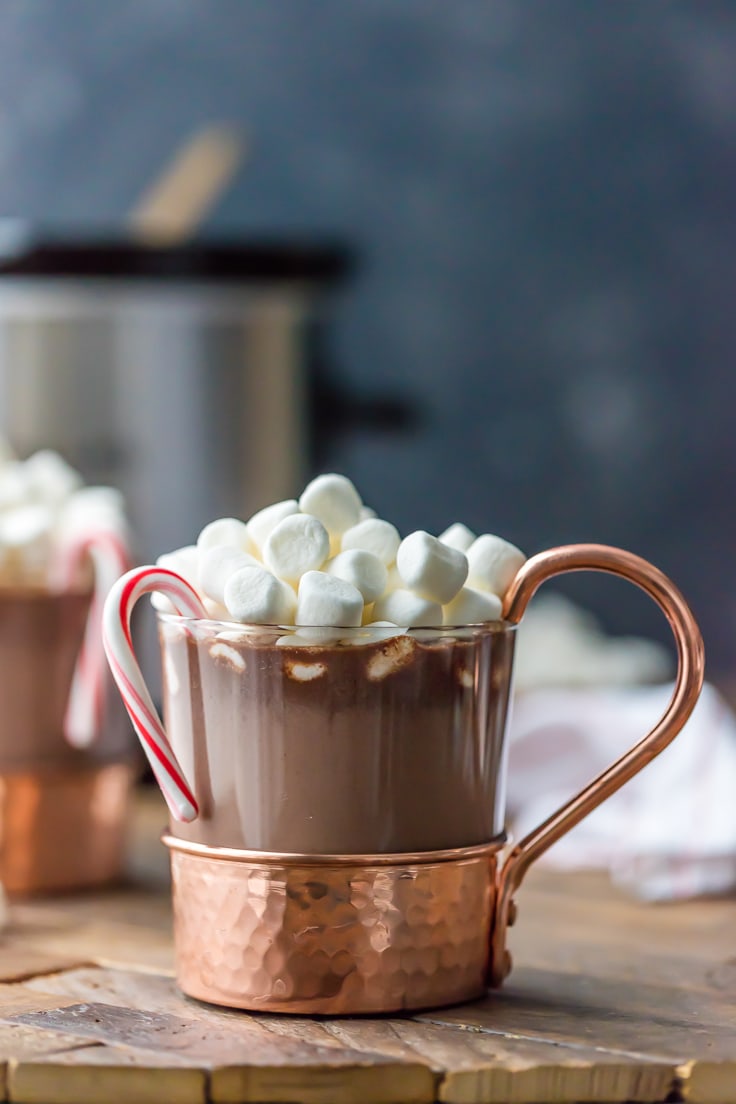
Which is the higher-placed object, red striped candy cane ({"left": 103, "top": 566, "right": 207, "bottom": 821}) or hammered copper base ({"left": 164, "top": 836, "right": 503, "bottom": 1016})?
red striped candy cane ({"left": 103, "top": 566, "right": 207, "bottom": 821})

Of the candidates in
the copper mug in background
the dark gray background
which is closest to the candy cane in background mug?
the copper mug in background

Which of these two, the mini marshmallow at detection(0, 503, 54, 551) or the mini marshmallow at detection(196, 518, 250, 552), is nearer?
the mini marshmallow at detection(196, 518, 250, 552)

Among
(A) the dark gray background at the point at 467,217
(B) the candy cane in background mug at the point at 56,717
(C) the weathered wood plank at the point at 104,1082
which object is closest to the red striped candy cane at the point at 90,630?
(B) the candy cane in background mug at the point at 56,717

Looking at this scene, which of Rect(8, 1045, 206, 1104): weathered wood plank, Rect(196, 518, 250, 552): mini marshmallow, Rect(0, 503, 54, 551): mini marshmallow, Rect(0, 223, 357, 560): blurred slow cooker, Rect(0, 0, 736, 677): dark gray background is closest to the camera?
Rect(8, 1045, 206, 1104): weathered wood plank

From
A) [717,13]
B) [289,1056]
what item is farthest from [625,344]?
[289,1056]

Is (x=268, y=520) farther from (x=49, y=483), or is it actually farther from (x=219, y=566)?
(x=49, y=483)

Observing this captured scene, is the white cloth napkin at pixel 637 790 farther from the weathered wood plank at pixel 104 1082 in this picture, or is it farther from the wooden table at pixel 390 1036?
the weathered wood plank at pixel 104 1082

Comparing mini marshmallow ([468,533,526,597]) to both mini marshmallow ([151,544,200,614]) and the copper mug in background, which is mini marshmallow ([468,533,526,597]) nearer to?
mini marshmallow ([151,544,200,614])

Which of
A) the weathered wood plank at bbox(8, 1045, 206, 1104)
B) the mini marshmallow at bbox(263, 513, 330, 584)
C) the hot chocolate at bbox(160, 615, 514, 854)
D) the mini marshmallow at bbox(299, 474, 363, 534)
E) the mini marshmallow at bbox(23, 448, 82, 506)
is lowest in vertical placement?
the weathered wood plank at bbox(8, 1045, 206, 1104)

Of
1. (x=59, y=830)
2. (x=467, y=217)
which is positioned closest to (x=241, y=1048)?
(x=59, y=830)
